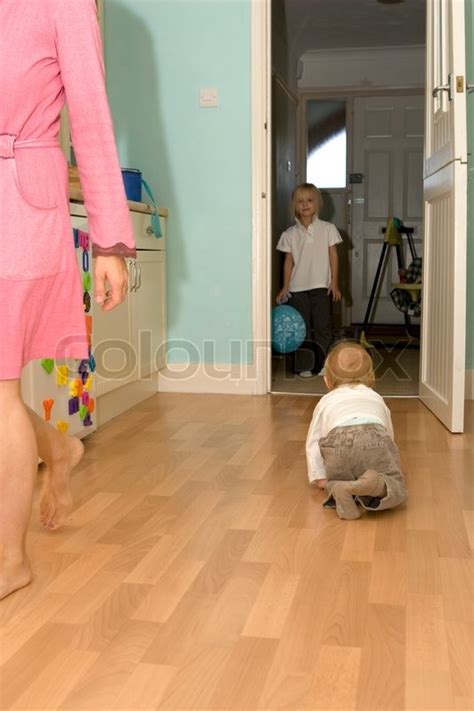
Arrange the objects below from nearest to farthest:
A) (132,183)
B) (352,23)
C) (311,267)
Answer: (132,183), (311,267), (352,23)

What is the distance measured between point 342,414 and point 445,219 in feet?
4.32

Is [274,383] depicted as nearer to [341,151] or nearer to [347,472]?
[347,472]

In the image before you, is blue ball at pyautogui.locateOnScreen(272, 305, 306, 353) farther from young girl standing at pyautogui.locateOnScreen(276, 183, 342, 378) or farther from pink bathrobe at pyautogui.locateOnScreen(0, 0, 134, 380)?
pink bathrobe at pyautogui.locateOnScreen(0, 0, 134, 380)

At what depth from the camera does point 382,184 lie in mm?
8172

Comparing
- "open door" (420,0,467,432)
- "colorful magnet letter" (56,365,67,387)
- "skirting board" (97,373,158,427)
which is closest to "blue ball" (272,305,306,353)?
"skirting board" (97,373,158,427)

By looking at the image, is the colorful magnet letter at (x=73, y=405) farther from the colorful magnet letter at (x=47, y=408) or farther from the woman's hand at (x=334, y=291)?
the woman's hand at (x=334, y=291)

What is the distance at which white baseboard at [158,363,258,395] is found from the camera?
4.30 meters

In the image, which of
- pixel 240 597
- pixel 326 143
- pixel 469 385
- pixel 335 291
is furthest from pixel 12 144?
pixel 326 143

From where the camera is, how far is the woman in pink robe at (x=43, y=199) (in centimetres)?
156

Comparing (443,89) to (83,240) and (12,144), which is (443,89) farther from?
(12,144)

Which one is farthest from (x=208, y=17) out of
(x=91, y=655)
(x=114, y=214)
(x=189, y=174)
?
(x=91, y=655)

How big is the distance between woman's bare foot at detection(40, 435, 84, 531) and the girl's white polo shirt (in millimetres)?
A: 3378

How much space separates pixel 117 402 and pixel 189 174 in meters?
1.26

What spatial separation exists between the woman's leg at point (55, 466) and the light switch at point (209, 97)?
2.54m
